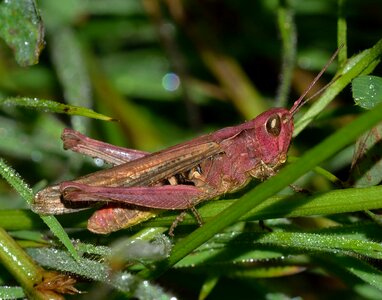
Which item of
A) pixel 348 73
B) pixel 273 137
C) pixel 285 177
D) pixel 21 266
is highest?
pixel 348 73

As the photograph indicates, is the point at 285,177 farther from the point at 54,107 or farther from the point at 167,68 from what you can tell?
the point at 167,68

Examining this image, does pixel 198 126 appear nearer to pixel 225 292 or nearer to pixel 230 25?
pixel 230 25

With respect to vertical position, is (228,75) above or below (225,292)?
above

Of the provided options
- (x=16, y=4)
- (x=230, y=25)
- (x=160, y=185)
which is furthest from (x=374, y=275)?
(x=230, y=25)

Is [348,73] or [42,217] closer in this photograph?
[42,217]

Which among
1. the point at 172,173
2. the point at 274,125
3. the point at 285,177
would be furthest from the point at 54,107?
the point at 285,177
